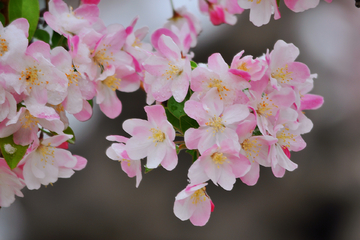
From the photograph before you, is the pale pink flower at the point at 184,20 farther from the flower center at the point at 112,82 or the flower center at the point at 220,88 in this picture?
the flower center at the point at 220,88

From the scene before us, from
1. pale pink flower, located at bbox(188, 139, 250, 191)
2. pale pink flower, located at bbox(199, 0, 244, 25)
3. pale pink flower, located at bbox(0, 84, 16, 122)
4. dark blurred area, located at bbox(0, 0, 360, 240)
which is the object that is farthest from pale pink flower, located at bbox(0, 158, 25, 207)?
dark blurred area, located at bbox(0, 0, 360, 240)

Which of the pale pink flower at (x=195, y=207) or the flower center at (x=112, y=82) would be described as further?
the flower center at (x=112, y=82)

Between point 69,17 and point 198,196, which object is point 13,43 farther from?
point 198,196

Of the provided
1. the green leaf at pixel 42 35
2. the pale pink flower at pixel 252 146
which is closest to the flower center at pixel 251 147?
the pale pink flower at pixel 252 146

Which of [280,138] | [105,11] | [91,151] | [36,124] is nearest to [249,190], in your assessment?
[91,151]

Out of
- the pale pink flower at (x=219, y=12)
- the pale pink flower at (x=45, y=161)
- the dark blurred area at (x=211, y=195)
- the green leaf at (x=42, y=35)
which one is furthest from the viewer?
the dark blurred area at (x=211, y=195)

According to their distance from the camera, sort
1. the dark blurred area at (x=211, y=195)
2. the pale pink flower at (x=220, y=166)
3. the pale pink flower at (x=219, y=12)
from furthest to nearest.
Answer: the dark blurred area at (x=211, y=195) → the pale pink flower at (x=219, y=12) → the pale pink flower at (x=220, y=166)

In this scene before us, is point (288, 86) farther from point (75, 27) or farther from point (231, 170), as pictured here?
point (75, 27)
